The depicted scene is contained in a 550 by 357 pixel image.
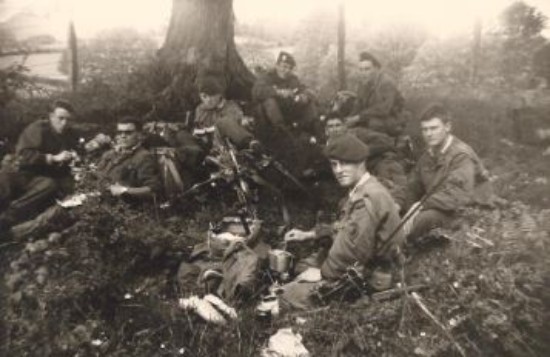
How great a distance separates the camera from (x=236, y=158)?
730cm

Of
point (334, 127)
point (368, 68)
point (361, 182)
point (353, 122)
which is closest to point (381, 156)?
point (334, 127)

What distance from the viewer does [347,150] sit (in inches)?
176

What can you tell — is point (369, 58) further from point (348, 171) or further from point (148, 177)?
point (348, 171)

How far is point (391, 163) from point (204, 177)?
266cm

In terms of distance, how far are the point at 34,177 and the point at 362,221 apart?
448 centimetres

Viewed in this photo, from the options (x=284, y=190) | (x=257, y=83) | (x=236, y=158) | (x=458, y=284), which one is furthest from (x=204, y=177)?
(x=458, y=284)

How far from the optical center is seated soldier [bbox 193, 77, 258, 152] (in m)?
7.62

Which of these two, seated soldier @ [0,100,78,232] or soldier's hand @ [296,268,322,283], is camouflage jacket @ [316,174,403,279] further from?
seated soldier @ [0,100,78,232]

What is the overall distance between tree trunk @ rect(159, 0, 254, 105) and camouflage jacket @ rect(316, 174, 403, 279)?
5.70 meters

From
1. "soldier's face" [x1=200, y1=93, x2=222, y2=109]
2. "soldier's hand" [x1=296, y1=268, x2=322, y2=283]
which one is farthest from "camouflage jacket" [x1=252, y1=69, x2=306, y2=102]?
"soldier's hand" [x1=296, y1=268, x2=322, y2=283]

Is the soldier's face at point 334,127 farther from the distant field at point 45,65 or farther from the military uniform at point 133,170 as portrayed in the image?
the distant field at point 45,65

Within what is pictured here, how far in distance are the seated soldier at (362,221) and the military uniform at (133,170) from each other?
2984 mm

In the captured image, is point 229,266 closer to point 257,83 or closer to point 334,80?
point 257,83

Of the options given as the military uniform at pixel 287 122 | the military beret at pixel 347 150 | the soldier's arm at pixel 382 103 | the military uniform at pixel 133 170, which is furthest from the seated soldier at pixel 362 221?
the soldier's arm at pixel 382 103
